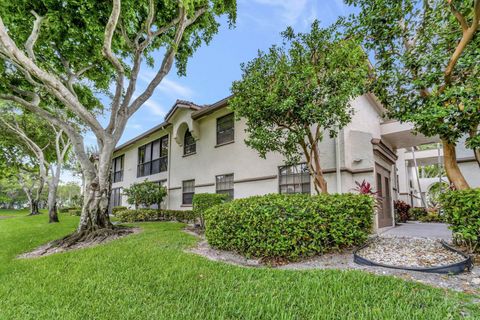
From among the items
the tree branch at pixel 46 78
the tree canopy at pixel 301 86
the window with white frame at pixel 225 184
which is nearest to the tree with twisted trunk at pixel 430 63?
the tree canopy at pixel 301 86

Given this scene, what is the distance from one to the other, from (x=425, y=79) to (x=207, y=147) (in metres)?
9.53

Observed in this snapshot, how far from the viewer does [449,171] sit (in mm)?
5648

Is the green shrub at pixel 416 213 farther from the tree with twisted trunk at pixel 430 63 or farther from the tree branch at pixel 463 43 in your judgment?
the tree branch at pixel 463 43

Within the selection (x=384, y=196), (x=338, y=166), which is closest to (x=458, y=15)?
(x=338, y=166)

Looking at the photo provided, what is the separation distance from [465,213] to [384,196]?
17.1ft

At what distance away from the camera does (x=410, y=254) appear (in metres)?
4.98

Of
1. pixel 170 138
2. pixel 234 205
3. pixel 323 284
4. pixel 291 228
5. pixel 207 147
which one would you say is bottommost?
pixel 323 284

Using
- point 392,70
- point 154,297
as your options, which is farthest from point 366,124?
point 154,297

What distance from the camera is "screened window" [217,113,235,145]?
11.8m

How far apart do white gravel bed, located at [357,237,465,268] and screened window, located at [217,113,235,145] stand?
302 inches

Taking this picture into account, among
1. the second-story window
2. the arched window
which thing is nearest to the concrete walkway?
the arched window

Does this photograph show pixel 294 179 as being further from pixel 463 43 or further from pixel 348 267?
pixel 463 43

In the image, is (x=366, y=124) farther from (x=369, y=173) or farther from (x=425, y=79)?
(x=425, y=79)

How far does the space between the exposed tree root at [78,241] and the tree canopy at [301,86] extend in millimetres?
5859
